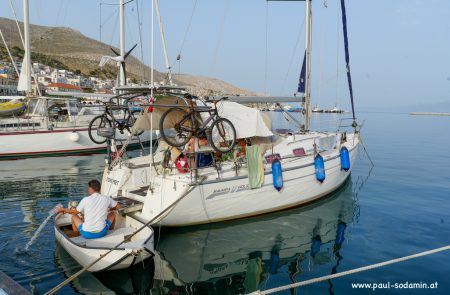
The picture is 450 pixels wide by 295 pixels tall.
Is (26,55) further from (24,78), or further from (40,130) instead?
(40,130)

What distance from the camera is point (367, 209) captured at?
12.8 metres

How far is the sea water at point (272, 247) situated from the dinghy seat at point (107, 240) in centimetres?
52

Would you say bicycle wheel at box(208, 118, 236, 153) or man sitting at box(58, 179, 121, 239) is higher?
bicycle wheel at box(208, 118, 236, 153)

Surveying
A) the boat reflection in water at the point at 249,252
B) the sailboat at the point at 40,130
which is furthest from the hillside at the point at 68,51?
the boat reflection in water at the point at 249,252

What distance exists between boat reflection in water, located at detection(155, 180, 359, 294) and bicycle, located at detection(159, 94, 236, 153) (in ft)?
7.88

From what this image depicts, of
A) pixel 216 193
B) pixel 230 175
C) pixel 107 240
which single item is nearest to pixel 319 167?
pixel 230 175

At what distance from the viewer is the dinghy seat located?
7.70 m

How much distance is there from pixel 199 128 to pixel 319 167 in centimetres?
448

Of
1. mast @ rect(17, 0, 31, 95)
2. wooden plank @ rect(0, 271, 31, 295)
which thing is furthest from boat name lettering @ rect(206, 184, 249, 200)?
mast @ rect(17, 0, 31, 95)

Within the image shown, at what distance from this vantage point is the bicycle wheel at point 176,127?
9.59 metres

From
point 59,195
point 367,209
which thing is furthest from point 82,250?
point 367,209

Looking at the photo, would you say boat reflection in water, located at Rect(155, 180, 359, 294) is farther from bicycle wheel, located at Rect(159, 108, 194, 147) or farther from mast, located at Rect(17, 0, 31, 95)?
mast, located at Rect(17, 0, 31, 95)

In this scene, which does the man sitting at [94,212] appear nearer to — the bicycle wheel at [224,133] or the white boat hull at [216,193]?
the white boat hull at [216,193]

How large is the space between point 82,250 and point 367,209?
9.60 metres
